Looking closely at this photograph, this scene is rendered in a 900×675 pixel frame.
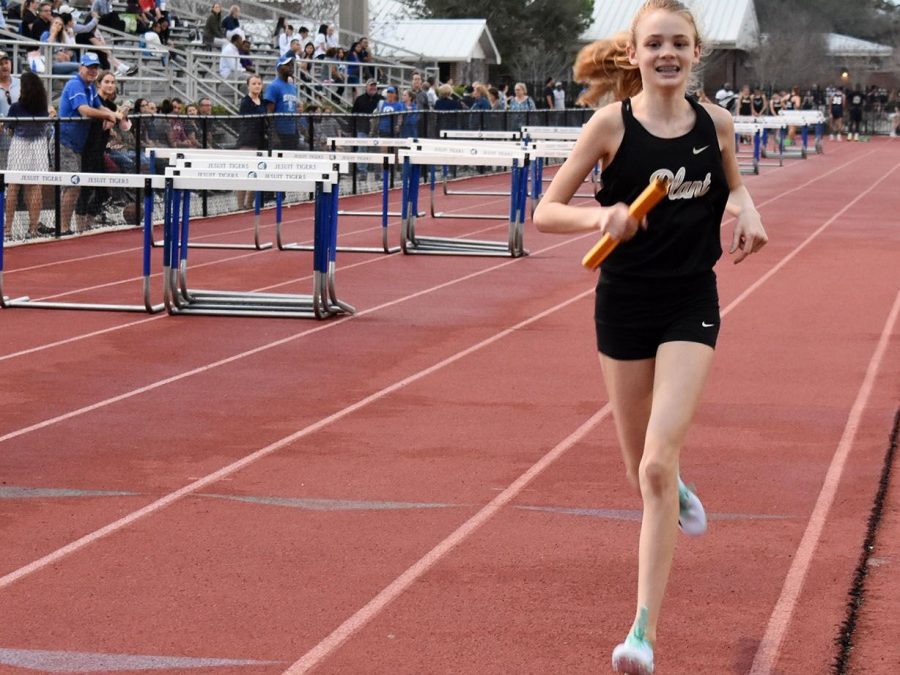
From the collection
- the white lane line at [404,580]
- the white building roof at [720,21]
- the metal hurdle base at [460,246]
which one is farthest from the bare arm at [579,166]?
the white building roof at [720,21]

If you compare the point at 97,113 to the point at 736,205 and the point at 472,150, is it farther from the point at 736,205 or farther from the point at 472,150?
the point at 736,205

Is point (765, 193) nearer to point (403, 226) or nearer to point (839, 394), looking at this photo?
point (403, 226)

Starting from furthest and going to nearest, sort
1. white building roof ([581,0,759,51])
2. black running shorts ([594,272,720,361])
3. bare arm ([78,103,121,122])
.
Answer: white building roof ([581,0,759,51]) < bare arm ([78,103,121,122]) < black running shorts ([594,272,720,361])

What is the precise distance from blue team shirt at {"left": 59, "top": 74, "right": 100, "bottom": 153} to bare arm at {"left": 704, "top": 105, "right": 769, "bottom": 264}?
13532 mm

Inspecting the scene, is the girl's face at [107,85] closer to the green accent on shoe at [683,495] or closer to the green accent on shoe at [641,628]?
the green accent on shoe at [683,495]

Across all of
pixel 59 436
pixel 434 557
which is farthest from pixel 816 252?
pixel 434 557

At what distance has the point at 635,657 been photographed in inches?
174

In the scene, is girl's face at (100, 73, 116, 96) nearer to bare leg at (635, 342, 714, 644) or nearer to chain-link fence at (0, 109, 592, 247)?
chain-link fence at (0, 109, 592, 247)

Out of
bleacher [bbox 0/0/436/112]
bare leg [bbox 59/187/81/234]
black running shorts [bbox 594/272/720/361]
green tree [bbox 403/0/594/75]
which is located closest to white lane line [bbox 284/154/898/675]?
black running shorts [bbox 594/272/720/361]

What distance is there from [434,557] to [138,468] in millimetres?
1916

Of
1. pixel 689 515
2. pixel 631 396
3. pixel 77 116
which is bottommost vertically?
pixel 689 515

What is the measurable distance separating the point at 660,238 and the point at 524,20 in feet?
238

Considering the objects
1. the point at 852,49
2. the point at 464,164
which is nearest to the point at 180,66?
the point at 464,164

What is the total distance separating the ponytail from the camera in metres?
5.14
